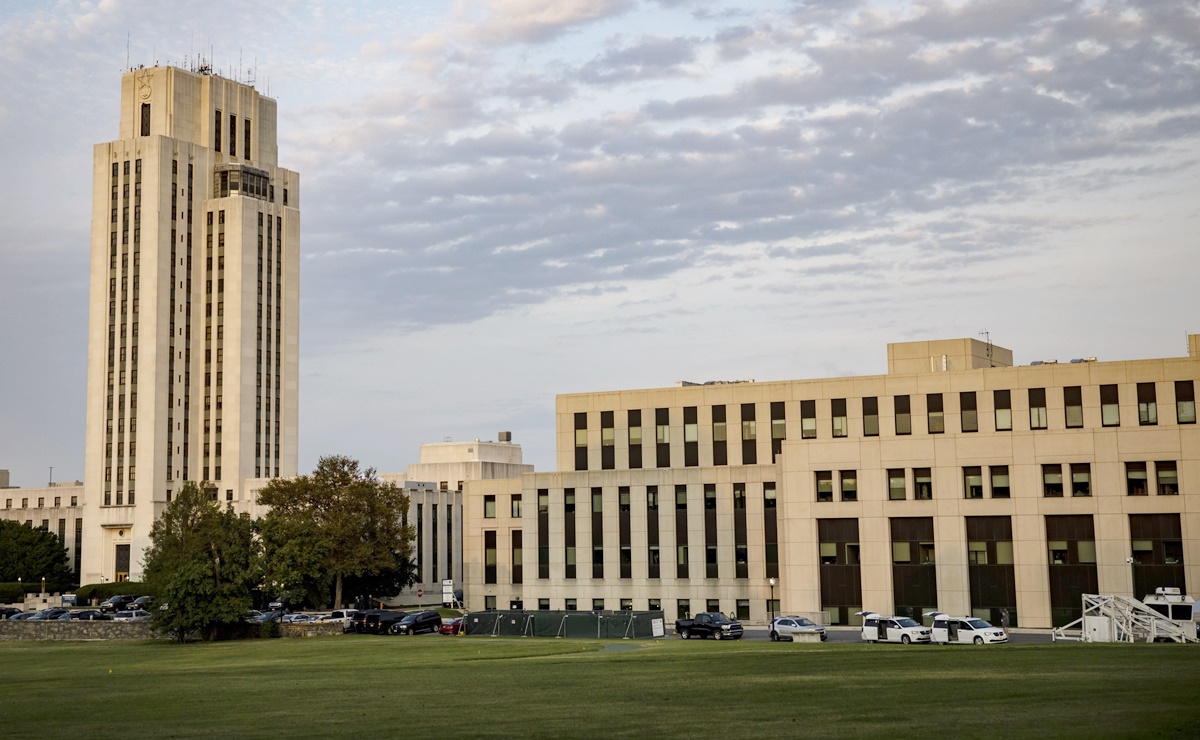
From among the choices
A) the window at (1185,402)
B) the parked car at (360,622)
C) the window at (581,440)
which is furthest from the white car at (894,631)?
the window at (581,440)

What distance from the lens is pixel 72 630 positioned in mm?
95312

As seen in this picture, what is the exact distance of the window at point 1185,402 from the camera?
8788cm

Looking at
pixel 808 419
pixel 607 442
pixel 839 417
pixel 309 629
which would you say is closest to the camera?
pixel 309 629

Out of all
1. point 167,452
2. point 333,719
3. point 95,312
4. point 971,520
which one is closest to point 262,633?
point 971,520

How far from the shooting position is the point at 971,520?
289 feet

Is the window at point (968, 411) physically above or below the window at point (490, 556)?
above

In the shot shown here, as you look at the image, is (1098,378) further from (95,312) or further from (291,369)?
(95,312)

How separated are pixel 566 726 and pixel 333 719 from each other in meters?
7.24

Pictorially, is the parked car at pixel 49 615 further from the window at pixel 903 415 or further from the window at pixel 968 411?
the window at pixel 968 411

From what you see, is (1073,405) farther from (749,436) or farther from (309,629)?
(309,629)

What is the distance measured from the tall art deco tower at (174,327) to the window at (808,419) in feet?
327

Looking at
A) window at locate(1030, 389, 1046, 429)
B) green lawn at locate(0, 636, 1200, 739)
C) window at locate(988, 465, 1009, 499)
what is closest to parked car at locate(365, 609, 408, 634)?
green lawn at locate(0, 636, 1200, 739)

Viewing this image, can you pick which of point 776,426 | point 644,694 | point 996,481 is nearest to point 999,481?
point 996,481

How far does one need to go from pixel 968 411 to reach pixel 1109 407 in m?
9.56
